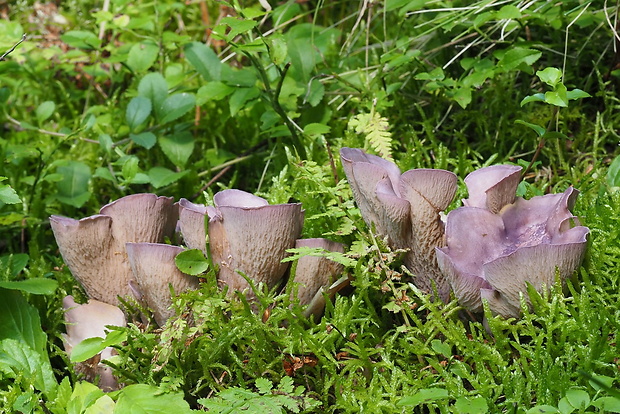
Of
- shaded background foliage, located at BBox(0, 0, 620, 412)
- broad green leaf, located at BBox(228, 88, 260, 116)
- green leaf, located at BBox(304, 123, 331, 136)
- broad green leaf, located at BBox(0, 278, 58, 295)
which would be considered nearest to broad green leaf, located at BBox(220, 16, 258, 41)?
shaded background foliage, located at BBox(0, 0, 620, 412)

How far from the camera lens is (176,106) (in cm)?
273

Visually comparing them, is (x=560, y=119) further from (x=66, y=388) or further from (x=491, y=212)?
(x=66, y=388)

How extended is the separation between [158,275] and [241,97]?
3.12 ft

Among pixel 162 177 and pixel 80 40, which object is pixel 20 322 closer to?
pixel 162 177

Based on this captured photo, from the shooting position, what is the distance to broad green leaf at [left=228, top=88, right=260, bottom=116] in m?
2.46

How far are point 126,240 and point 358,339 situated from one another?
0.77 meters

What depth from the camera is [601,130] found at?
2.50 meters

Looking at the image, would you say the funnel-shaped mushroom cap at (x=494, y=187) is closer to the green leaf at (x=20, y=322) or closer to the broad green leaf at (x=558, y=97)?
the broad green leaf at (x=558, y=97)

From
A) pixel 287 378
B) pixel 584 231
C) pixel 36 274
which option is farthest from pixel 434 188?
pixel 36 274

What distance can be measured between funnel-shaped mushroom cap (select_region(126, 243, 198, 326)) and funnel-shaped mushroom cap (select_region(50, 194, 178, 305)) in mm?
102

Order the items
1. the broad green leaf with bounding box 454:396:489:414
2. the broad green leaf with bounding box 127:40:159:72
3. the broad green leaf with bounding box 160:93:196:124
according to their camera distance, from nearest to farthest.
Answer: the broad green leaf with bounding box 454:396:489:414, the broad green leaf with bounding box 160:93:196:124, the broad green leaf with bounding box 127:40:159:72

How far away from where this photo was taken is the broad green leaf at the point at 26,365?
5.88 ft

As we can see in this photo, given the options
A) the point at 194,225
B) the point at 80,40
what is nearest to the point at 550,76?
the point at 194,225

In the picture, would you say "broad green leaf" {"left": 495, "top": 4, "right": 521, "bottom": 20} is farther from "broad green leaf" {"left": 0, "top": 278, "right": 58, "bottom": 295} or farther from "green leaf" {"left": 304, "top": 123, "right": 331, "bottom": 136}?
"broad green leaf" {"left": 0, "top": 278, "right": 58, "bottom": 295}
